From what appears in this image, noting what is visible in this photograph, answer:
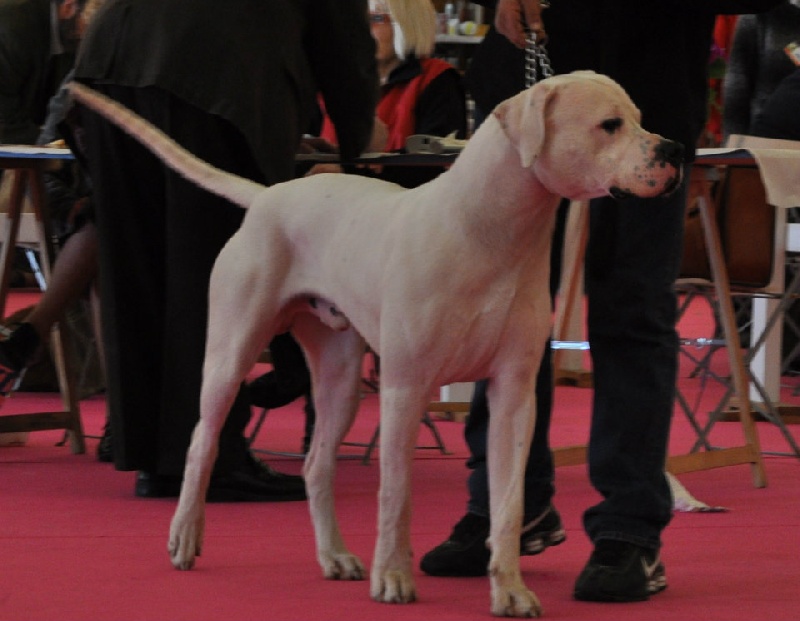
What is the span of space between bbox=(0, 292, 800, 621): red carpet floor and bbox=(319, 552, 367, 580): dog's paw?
1.4 inches

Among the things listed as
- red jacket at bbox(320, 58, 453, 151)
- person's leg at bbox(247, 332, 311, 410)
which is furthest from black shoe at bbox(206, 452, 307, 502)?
red jacket at bbox(320, 58, 453, 151)

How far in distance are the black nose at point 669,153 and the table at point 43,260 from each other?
235 centimetres

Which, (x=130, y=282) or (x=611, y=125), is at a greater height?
(x=611, y=125)

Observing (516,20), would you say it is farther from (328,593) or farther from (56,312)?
(56,312)

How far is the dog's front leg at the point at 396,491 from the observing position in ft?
7.41

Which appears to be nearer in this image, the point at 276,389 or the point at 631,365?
the point at 631,365

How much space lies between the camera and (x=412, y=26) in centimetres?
553

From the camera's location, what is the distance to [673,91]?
2.53 metres

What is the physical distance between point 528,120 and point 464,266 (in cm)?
25

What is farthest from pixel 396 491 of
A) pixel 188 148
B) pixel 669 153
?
pixel 188 148

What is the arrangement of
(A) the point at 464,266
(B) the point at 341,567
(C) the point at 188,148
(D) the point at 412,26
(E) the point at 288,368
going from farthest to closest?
1. (D) the point at 412,26
2. (E) the point at 288,368
3. (C) the point at 188,148
4. (B) the point at 341,567
5. (A) the point at 464,266

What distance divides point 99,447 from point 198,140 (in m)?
1.24

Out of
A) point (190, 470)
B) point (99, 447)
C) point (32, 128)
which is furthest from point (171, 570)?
point (32, 128)

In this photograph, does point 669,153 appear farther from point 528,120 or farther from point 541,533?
point 541,533
